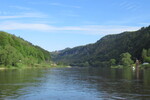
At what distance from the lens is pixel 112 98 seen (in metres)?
41.4

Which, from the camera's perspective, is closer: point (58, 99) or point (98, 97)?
point (58, 99)

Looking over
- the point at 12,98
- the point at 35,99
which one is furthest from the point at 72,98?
the point at 12,98

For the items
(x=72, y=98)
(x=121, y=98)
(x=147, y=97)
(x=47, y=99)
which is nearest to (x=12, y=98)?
(x=47, y=99)

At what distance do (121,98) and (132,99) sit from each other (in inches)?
64.9

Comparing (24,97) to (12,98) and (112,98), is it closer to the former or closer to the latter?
(12,98)

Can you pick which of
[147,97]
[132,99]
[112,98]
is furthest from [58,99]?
[147,97]

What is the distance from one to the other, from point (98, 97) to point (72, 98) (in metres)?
4.24

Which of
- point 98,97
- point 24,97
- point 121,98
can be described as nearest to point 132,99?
point 121,98

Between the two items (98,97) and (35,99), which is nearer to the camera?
(35,99)

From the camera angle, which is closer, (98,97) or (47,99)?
(47,99)

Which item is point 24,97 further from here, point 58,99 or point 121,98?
point 121,98

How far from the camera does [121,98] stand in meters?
41.3

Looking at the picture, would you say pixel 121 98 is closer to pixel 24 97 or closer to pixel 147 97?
pixel 147 97

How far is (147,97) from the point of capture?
4272cm
